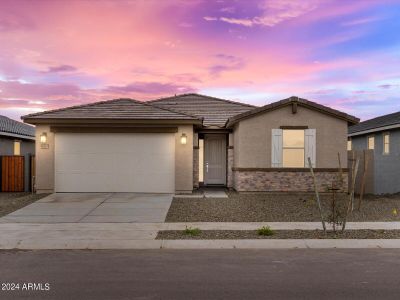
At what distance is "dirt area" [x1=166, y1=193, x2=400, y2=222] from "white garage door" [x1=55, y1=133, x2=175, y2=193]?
8.05ft

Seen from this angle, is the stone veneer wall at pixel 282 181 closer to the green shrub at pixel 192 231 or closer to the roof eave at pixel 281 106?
the roof eave at pixel 281 106

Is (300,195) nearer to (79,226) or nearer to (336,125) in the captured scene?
(336,125)

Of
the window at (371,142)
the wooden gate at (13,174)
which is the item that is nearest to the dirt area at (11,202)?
the wooden gate at (13,174)

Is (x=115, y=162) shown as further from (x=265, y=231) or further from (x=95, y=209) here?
(x=265, y=231)

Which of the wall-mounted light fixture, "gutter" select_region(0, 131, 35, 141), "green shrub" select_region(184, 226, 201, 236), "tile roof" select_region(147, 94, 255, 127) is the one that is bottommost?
"green shrub" select_region(184, 226, 201, 236)

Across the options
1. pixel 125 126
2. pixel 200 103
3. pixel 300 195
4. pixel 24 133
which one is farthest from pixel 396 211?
pixel 24 133

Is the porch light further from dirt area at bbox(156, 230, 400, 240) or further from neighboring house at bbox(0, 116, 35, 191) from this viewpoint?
dirt area at bbox(156, 230, 400, 240)

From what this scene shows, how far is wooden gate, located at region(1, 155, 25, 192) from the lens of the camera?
20.8 meters

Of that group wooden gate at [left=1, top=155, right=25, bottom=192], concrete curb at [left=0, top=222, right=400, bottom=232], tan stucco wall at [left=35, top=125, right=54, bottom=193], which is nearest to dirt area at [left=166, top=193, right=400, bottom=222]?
concrete curb at [left=0, top=222, right=400, bottom=232]

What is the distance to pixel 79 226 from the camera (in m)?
11.7

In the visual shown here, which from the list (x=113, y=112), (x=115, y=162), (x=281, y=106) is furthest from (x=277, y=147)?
(x=113, y=112)

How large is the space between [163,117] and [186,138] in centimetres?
126

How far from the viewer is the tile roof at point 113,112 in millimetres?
18359

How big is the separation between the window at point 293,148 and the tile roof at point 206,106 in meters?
4.06
